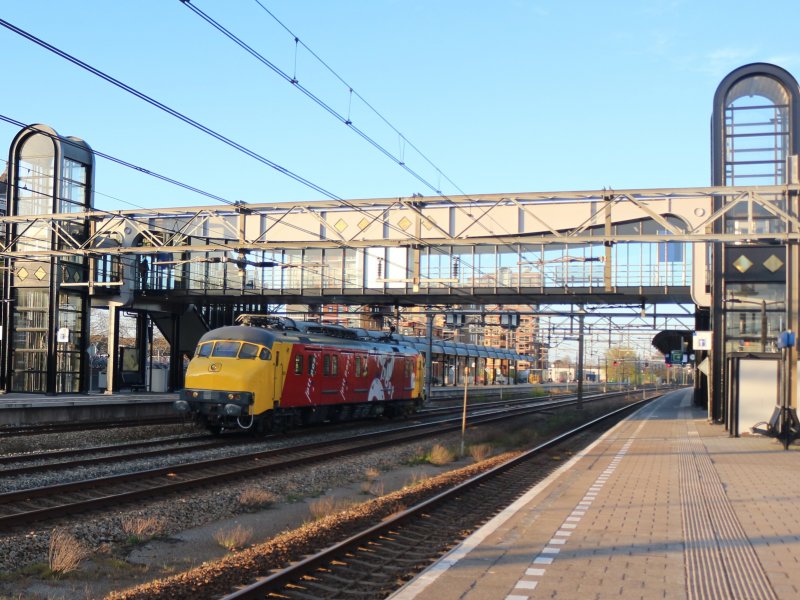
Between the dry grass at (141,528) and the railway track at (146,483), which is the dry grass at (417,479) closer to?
the railway track at (146,483)

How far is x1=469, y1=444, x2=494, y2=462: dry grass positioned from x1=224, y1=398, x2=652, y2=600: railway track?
587 cm

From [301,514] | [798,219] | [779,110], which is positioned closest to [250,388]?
[301,514]

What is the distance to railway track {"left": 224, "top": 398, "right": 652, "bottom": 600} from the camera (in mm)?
7910

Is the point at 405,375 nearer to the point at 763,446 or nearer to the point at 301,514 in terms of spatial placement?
the point at 763,446

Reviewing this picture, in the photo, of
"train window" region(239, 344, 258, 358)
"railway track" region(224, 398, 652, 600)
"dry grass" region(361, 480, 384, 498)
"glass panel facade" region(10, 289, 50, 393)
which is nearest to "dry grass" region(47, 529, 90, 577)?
"railway track" region(224, 398, 652, 600)

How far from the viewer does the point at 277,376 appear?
23.9 m

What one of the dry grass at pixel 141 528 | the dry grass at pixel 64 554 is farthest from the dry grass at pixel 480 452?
the dry grass at pixel 64 554

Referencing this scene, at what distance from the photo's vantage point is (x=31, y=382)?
38.1m

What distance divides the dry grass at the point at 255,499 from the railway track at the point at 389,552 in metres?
2.67

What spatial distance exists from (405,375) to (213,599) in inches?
1110

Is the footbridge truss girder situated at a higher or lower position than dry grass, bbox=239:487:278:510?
higher

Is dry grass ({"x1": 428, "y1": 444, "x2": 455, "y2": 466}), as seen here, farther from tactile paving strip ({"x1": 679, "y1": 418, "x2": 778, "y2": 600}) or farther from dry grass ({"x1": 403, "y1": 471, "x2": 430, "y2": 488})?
tactile paving strip ({"x1": 679, "y1": 418, "x2": 778, "y2": 600})

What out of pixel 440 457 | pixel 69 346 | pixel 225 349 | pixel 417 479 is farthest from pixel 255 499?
pixel 69 346

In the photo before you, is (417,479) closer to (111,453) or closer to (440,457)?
(440,457)
